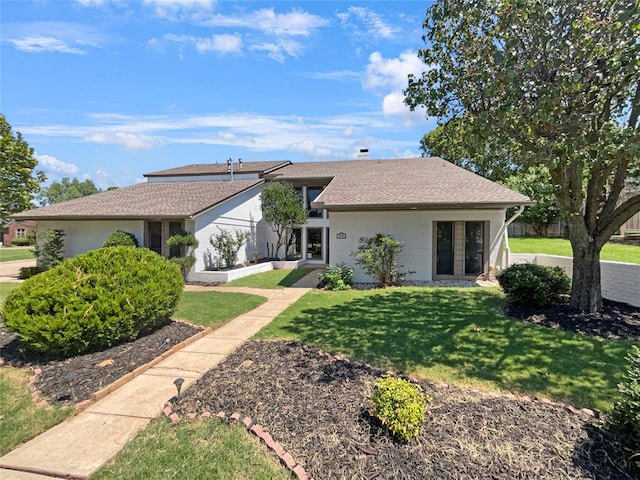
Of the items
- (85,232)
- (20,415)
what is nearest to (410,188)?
(20,415)

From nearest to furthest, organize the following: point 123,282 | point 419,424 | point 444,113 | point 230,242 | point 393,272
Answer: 1. point 419,424
2. point 123,282
3. point 444,113
4. point 393,272
5. point 230,242

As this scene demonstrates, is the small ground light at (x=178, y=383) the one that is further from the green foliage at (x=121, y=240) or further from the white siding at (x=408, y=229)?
the green foliage at (x=121, y=240)

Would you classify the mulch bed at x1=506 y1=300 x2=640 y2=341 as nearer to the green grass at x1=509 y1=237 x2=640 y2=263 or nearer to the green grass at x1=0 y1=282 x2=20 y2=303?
the green grass at x1=509 y1=237 x2=640 y2=263

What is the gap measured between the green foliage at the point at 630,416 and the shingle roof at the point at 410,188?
8898mm

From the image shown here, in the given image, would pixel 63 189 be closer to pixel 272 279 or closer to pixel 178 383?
pixel 272 279

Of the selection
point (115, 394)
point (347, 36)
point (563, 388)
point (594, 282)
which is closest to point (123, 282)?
point (115, 394)

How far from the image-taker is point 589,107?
6141 millimetres

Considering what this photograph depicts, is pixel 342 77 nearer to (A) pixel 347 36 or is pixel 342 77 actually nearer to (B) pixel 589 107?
(A) pixel 347 36

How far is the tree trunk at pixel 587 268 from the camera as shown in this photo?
24.1ft

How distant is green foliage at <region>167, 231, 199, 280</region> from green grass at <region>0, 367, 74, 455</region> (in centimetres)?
877

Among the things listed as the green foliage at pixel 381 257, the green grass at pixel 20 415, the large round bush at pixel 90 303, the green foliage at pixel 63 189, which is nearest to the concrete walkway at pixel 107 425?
the green grass at pixel 20 415

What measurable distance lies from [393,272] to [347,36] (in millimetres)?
7708

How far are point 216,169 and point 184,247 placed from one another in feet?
34.3

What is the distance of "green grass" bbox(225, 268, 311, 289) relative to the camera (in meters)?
12.7
